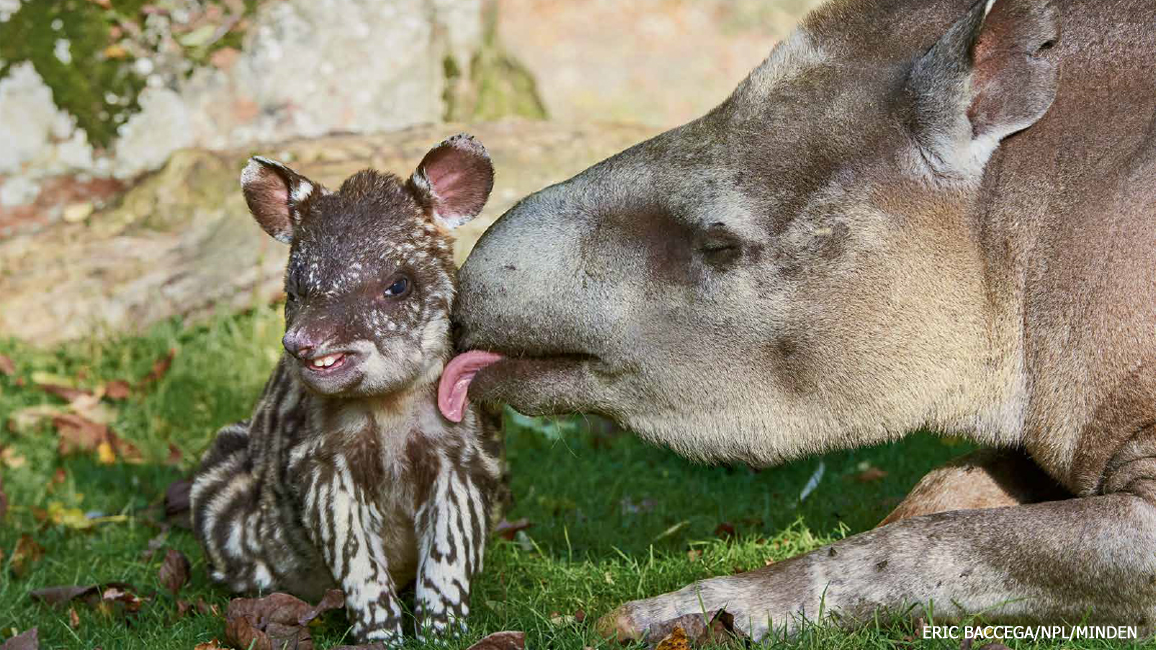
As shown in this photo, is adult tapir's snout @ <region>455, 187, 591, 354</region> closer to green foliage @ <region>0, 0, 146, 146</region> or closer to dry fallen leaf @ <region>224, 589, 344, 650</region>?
dry fallen leaf @ <region>224, 589, 344, 650</region>

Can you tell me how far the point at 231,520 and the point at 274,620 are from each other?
30.1 inches

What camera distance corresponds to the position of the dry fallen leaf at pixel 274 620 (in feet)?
16.2

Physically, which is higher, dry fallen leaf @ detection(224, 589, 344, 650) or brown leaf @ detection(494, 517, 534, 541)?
dry fallen leaf @ detection(224, 589, 344, 650)

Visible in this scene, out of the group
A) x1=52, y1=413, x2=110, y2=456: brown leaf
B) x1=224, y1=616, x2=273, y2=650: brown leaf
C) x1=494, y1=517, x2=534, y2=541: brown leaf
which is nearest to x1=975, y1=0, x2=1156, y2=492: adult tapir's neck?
x1=494, y1=517, x2=534, y2=541: brown leaf

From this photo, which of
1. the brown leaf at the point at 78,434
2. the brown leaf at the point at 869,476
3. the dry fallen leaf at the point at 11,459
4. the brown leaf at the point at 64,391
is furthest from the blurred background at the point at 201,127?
the brown leaf at the point at 869,476

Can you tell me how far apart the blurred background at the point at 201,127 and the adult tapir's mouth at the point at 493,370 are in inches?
148

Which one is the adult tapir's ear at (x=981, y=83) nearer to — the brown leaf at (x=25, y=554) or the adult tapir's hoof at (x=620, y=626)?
the adult tapir's hoof at (x=620, y=626)

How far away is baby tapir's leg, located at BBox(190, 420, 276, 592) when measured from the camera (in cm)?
573

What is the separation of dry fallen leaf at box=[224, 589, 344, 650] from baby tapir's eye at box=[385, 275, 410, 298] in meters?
1.12

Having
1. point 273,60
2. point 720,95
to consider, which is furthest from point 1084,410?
point 720,95

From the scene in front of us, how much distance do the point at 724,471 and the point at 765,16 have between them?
34.0 feet

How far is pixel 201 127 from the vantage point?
34.3 ft

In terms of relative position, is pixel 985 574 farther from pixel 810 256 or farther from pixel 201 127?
pixel 201 127

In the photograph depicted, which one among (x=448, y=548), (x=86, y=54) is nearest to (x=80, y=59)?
(x=86, y=54)
